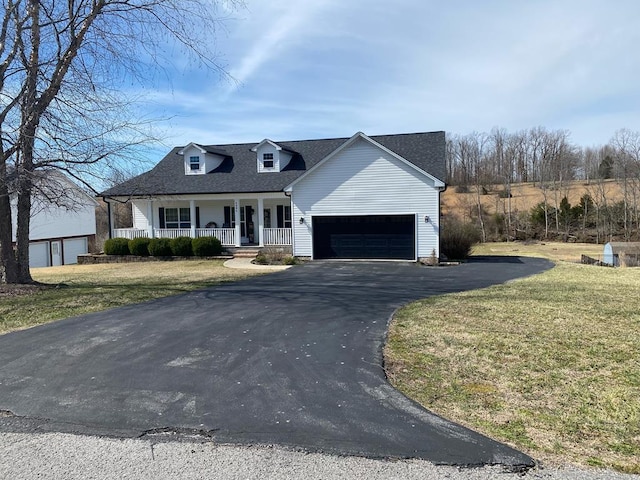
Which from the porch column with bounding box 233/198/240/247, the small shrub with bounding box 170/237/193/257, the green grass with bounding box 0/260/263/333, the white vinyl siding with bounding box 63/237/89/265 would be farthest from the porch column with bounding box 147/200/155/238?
the white vinyl siding with bounding box 63/237/89/265

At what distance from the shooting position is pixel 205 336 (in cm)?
734

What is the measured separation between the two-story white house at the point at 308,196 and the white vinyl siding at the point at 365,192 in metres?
0.04

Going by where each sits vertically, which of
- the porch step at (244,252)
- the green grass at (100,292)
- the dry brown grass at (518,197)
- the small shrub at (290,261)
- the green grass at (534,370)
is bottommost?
the green grass at (534,370)

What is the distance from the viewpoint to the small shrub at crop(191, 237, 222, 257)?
23.6m

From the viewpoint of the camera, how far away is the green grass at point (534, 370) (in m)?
3.82

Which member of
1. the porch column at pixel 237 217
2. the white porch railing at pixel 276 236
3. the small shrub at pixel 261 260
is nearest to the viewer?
the small shrub at pixel 261 260

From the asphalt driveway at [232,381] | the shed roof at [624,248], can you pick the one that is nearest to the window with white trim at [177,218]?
the asphalt driveway at [232,381]

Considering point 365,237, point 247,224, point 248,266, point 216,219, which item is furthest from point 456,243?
point 216,219

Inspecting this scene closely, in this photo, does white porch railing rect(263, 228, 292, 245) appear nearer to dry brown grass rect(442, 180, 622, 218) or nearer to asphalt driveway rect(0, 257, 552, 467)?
asphalt driveway rect(0, 257, 552, 467)

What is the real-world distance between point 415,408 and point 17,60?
13.7 m

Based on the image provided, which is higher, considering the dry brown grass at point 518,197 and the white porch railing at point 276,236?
the dry brown grass at point 518,197

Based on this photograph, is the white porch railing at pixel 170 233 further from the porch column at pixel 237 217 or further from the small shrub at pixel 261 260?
the small shrub at pixel 261 260

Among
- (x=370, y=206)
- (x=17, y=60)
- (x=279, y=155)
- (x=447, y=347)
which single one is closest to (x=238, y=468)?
(x=447, y=347)

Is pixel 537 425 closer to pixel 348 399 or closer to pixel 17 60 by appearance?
pixel 348 399
